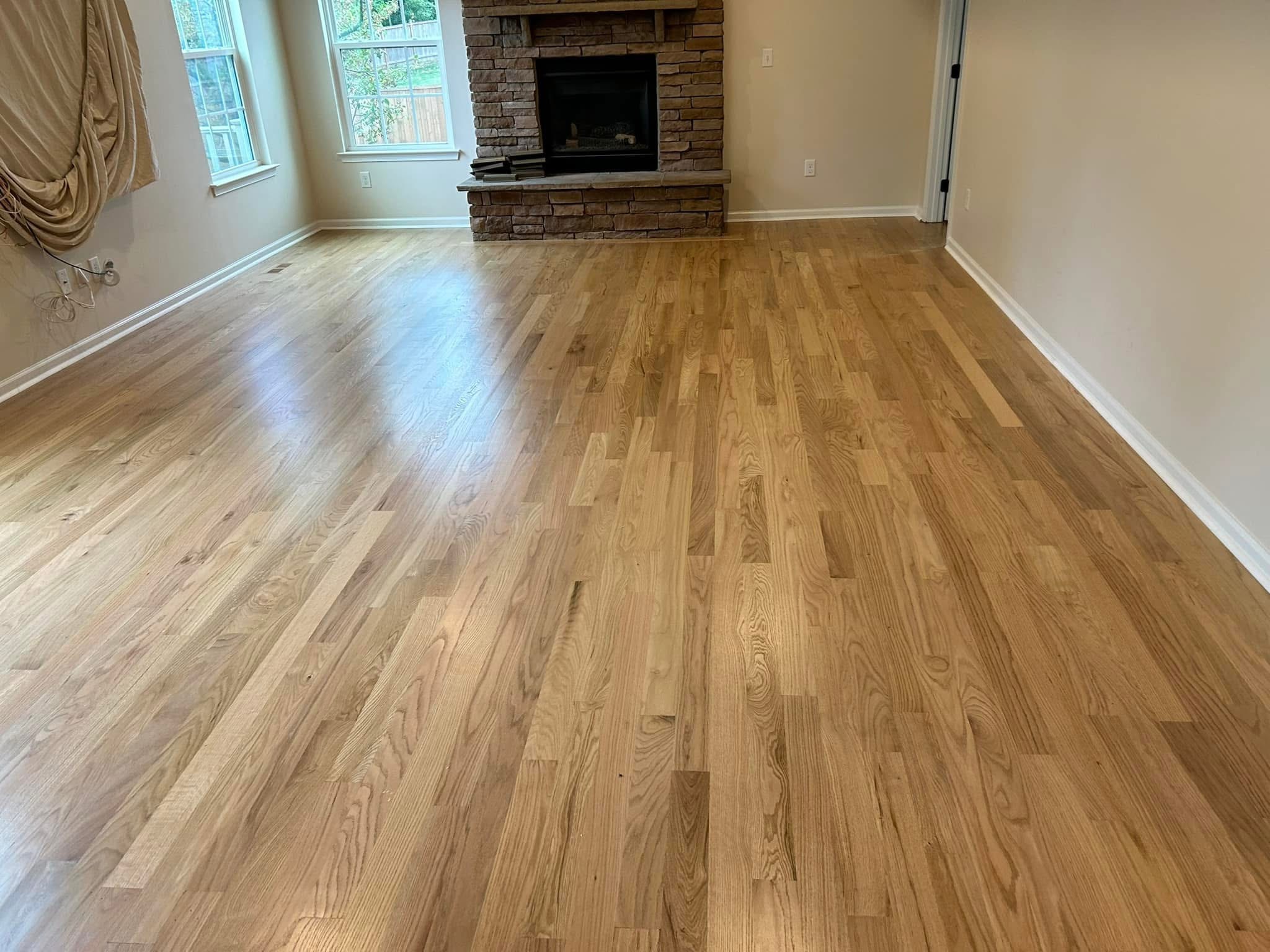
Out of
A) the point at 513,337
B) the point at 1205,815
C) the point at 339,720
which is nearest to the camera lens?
the point at 1205,815

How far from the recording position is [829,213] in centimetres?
630

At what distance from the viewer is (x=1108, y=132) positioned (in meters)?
3.18

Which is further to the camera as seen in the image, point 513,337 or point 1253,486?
point 513,337

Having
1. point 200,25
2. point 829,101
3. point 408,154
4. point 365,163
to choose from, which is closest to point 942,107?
point 829,101

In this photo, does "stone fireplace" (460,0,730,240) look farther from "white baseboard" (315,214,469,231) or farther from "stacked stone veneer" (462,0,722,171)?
"white baseboard" (315,214,469,231)

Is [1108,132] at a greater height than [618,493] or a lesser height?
greater

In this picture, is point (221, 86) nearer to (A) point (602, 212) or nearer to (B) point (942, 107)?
(A) point (602, 212)

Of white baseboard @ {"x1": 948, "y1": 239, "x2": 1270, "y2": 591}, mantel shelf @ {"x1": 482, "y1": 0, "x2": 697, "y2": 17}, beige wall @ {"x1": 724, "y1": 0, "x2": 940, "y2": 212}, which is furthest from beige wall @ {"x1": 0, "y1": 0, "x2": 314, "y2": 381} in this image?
white baseboard @ {"x1": 948, "y1": 239, "x2": 1270, "y2": 591}

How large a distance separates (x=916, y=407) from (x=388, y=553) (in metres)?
1.93

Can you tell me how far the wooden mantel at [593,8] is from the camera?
555 centimetres

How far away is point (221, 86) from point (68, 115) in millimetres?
1725


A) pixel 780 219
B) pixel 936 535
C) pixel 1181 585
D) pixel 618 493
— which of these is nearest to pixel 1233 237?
pixel 1181 585

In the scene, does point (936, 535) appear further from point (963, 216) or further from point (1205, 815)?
point (963, 216)

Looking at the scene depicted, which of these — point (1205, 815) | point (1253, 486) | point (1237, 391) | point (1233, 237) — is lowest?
point (1205, 815)
